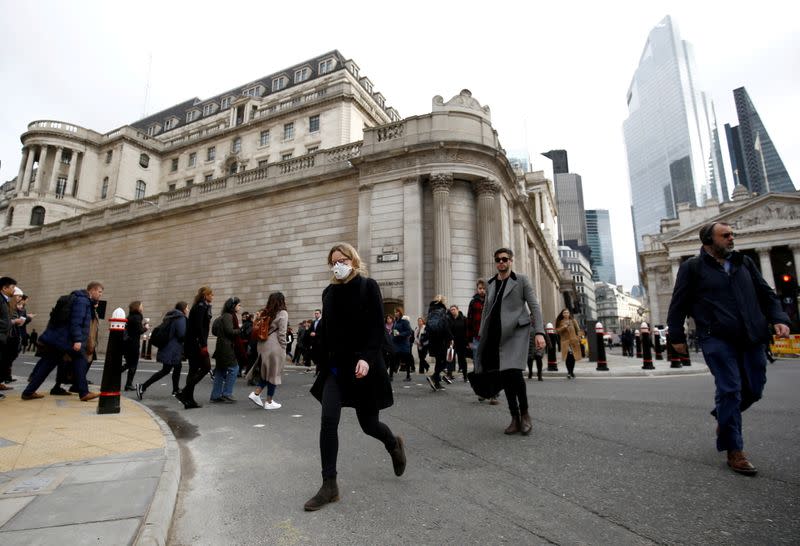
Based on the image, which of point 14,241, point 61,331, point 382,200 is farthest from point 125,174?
point 61,331

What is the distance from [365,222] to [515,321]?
13878 mm

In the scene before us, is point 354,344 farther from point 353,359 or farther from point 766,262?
point 766,262

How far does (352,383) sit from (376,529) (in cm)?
97

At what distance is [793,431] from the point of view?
430 cm

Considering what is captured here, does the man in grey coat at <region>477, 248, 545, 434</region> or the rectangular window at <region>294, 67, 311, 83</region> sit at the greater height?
the rectangular window at <region>294, 67, 311, 83</region>

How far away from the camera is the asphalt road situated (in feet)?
7.45

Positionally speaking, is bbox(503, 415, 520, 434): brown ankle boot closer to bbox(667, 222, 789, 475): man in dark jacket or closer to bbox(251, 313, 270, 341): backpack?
bbox(667, 222, 789, 475): man in dark jacket

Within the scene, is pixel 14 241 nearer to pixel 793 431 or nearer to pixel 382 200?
pixel 382 200

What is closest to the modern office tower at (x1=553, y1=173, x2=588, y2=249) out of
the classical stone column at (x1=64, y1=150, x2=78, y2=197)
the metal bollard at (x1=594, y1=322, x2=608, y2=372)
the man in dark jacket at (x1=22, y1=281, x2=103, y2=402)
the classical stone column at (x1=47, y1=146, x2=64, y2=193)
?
the classical stone column at (x1=64, y1=150, x2=78, y2=197)

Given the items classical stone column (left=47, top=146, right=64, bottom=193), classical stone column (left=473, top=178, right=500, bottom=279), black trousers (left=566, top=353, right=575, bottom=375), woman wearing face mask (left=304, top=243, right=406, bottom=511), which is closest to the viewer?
woman wearing face mask (left=304, top=243, right=406, bottom=511)

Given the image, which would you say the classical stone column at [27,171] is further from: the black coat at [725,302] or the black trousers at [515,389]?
the black coat at [725,302]

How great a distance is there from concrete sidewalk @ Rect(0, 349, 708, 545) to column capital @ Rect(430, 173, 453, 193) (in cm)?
1401

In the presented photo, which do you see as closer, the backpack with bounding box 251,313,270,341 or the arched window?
the backpack with bounding box 251,313,270,341

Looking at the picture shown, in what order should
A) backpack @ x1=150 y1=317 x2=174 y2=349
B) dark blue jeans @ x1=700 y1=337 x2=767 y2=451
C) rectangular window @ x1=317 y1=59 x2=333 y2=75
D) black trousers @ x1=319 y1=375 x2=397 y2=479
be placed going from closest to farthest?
1. black trousers @ x1=319 y1=375 x2=397 y2=479
2. dark blue jeans @ x1=700 y1=337 x2=767 y2=451
3. backpack @ x1=150 y1=317 x2=174 y2=349
4. rectangular window @ x1=317 y1=59 x2=333 y2=75
